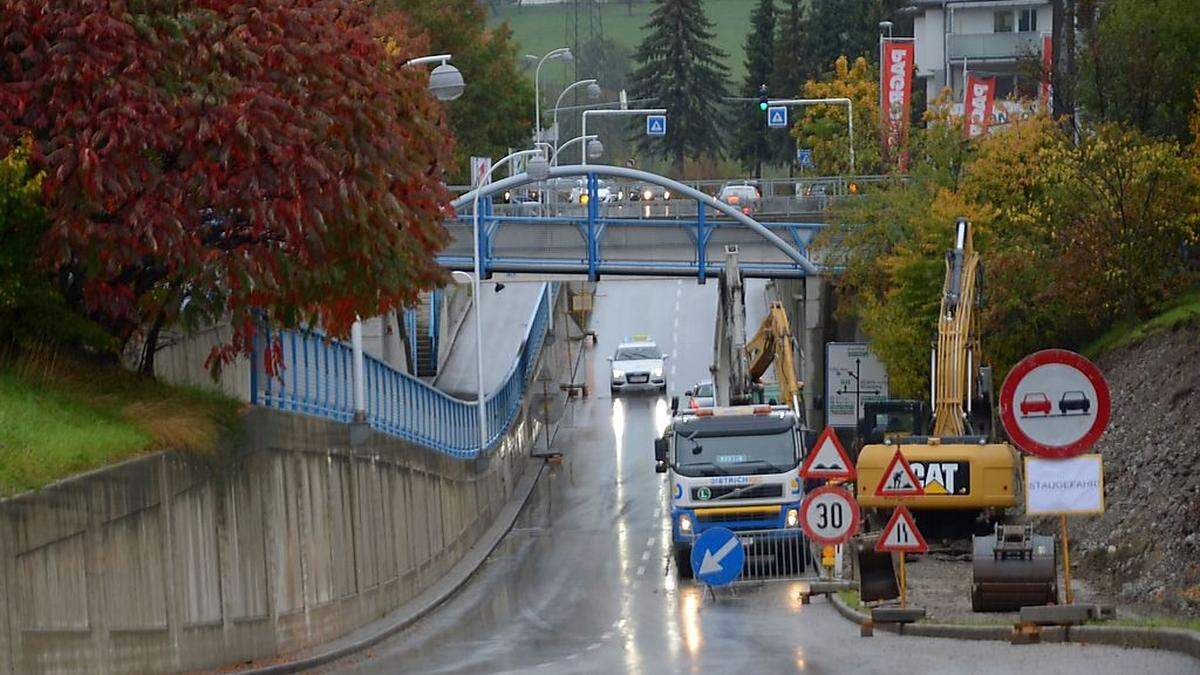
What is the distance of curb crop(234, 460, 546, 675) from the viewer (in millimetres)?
22406

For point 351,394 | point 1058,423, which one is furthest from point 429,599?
point 1058,423

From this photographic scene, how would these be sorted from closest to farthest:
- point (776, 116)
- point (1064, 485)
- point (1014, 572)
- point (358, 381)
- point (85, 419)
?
point (1064, 485) → point (85, 419) → point (1014, 572) → point (358, 381) → point (776, 116)

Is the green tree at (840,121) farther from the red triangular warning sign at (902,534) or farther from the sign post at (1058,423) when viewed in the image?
the sign post at (1058,423)

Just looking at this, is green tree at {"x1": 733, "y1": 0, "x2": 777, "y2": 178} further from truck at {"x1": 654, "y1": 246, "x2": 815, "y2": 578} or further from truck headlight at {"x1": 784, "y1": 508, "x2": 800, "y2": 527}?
truck headlight at {"x1": 784, "y1": 508, "x2": 800, "y2": 527}

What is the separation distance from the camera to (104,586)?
17.0 m

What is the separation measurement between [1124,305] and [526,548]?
14.4 meters

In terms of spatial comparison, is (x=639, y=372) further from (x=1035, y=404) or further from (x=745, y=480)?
(x=1035, y=404)

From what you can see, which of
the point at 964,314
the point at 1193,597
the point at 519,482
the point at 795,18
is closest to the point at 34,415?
the point at 1193,597

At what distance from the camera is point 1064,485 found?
47.0 ft

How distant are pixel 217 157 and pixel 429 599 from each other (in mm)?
14580

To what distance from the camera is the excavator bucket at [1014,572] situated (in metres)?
22.1

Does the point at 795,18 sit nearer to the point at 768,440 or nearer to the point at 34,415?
the point at 768,440

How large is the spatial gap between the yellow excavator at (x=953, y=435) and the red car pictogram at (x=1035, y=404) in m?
15.5

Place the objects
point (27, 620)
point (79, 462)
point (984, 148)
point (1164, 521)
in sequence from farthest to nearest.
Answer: point (984, 148) → point (1164, 521) → point (79, 462) → point (27, 620)
